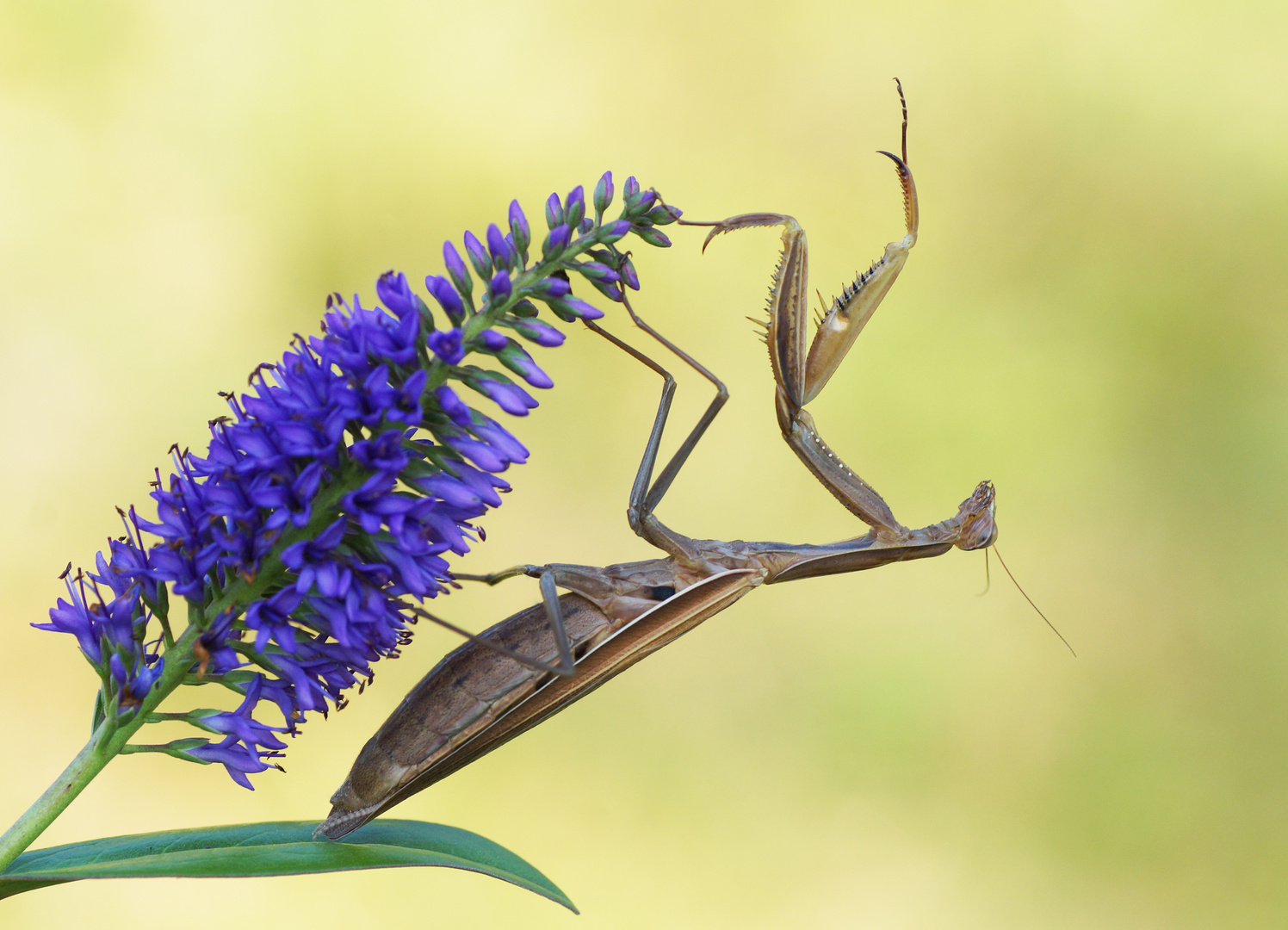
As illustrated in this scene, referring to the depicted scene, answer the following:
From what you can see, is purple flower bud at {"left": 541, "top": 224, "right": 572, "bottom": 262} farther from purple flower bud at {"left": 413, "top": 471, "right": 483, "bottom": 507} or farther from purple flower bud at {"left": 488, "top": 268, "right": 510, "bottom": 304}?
purple flower bud at {"left": 413, "top": 471, "right": 483, "bottom": 507}

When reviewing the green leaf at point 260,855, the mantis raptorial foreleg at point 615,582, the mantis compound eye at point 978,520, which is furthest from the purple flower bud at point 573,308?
the mantis compound eye at point 978,520

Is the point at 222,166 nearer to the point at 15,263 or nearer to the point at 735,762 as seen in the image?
the point at 15,263

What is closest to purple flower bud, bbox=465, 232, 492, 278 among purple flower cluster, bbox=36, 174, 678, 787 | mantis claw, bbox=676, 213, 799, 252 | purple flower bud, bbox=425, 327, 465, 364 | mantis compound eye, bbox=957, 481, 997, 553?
purple flower cluster, bbox=36, 174, 678, 787

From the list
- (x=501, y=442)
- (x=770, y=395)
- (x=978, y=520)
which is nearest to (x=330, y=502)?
(x=501, y=442)

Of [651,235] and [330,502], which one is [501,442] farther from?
[651,235]

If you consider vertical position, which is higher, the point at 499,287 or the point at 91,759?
the point at 499,287
